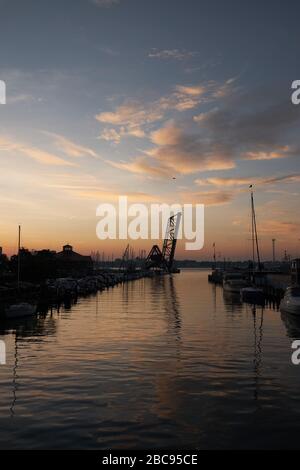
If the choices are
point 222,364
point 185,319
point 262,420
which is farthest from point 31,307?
point 262,420

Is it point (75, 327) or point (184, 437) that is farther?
point (75, 327)

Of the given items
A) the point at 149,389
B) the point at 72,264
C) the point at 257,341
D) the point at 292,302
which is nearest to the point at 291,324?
the point at 292,302

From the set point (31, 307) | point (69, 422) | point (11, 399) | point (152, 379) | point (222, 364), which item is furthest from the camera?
point (31, 307)

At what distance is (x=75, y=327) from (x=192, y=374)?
22.8 metres

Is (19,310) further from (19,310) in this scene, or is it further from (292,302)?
(292,302)

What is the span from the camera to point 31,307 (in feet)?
178

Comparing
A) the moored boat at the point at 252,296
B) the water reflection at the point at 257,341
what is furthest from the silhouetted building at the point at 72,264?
the water reflection at the point at 257,341

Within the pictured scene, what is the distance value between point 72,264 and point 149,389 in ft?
498

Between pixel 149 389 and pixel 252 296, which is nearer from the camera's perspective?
pixel 149 389

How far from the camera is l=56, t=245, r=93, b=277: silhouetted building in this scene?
158 meters

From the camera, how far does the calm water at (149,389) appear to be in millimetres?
15461

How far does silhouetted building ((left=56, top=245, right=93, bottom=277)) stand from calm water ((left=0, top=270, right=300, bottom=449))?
112120 millimetres

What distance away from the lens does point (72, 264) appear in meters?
170
